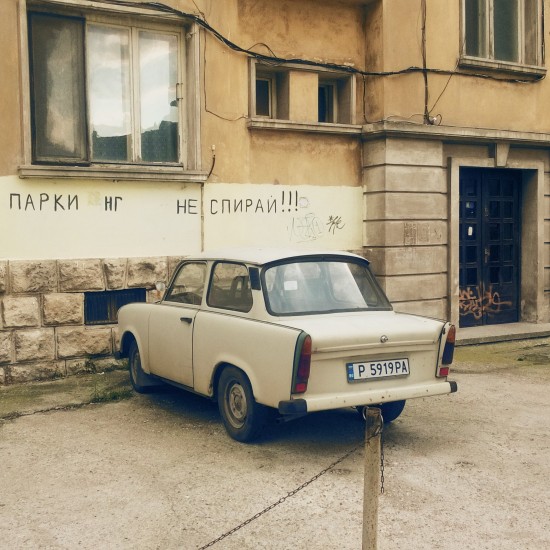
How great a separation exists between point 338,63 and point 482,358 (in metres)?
4.76

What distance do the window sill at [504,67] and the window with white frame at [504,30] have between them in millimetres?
171

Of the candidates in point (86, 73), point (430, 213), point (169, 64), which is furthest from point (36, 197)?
point (430, 213)

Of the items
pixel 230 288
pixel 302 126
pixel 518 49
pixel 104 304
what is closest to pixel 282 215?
pixel 302 126

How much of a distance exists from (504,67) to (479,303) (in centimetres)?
377

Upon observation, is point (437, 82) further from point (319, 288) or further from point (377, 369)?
point (377, 369)

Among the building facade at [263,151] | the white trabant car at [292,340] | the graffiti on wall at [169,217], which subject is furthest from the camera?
the building facade at [263,151]

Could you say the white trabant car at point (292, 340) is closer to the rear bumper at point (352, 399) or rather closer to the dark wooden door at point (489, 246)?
the rear bumper at point (352, 399)

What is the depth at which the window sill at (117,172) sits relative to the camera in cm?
921

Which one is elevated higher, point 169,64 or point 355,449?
point 169,64

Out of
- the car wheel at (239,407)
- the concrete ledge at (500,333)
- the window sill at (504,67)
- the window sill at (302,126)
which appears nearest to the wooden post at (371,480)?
the car wheel at (239,407)

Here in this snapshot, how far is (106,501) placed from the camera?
5.16 metres

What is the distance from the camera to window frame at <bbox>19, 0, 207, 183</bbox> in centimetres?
921

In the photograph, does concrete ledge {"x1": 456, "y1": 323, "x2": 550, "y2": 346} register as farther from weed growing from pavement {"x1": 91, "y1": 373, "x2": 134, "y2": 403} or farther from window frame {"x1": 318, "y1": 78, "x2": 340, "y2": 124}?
weed growing from pavement {"x1": 91, "y1": 373, "x2": 134, "y2": 403}

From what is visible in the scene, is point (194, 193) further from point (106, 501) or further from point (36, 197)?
point (106, 501)
